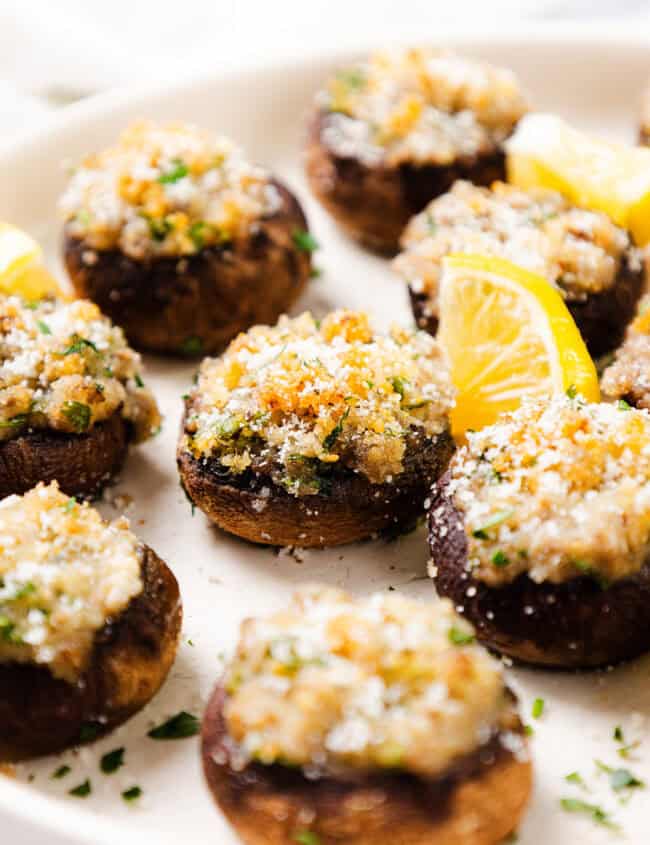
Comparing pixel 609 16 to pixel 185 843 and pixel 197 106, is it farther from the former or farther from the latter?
pixel 185 843

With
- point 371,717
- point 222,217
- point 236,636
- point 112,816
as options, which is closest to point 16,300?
point 222,217

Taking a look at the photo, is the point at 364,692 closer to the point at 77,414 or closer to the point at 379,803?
the point at 379,803

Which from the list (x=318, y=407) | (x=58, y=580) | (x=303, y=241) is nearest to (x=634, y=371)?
(x=318, y=407)

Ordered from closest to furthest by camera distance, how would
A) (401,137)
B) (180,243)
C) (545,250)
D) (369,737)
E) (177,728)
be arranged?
(369,737) < (177,728) < (545,250) < (180,243) < (401,137)

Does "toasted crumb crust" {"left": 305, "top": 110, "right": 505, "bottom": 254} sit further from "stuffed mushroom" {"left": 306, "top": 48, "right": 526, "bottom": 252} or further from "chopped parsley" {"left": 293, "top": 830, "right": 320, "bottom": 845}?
"chopped parsley" {"left": 293, "top": 830, "right": 320, "bottom": 845}

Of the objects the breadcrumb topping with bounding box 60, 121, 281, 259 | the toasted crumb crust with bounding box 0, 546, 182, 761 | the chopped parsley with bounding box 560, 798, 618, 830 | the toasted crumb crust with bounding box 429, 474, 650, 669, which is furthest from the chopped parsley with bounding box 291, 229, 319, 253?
the chopped parsley with bounding box 560, 798, 618, 830

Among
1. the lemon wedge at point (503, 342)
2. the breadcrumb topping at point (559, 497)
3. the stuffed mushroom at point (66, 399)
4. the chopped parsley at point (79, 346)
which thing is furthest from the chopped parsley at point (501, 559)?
the chopped parsley at point (79, 346)
